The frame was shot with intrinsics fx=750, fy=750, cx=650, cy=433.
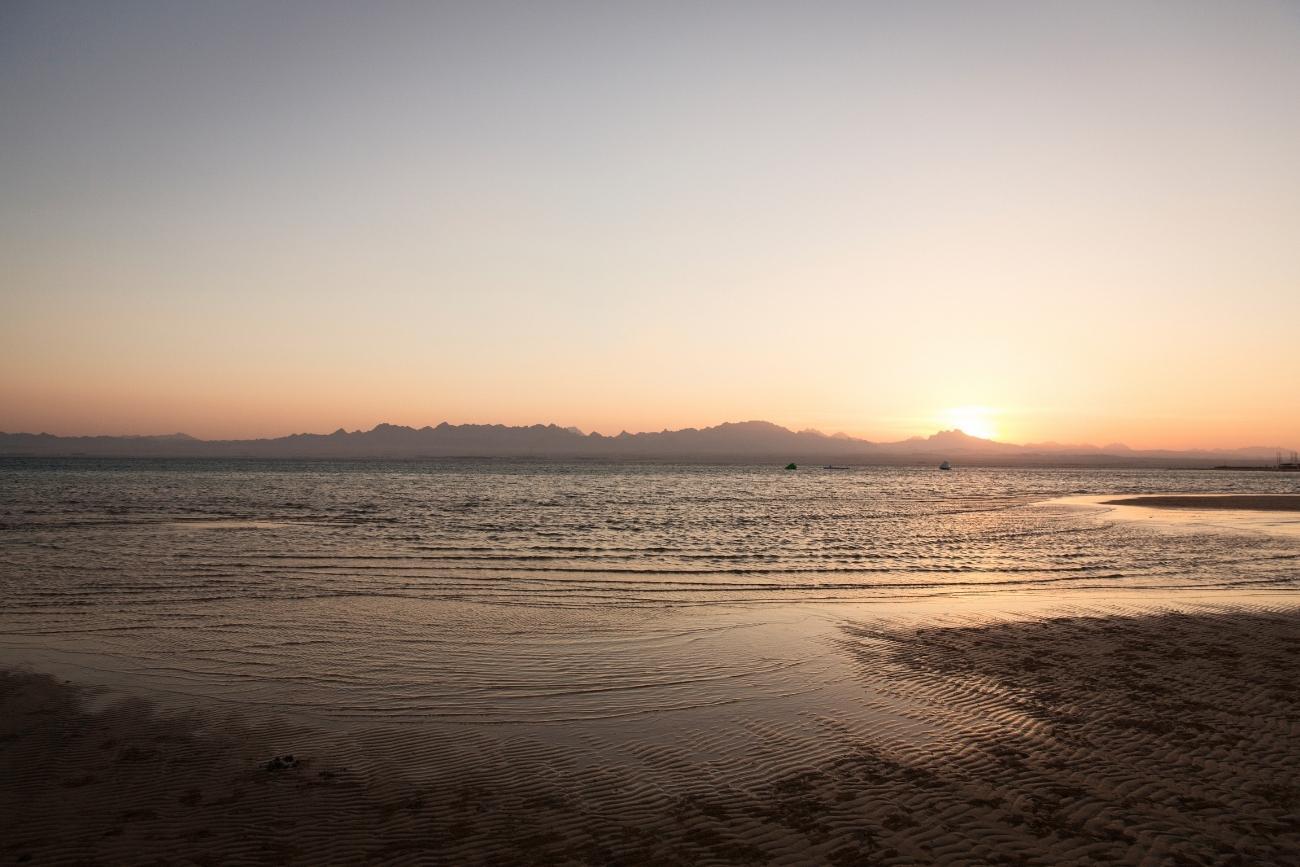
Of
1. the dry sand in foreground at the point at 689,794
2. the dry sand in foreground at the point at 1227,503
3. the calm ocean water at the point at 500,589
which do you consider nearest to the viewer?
the dry sand in foreground at the point at 689,794

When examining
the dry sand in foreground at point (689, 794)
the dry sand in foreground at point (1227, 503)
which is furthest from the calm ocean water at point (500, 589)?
the dry sand in foreground at point (1227, 503)

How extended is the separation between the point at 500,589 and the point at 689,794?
14373mm

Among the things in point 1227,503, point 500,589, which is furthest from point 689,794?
point 1227,503

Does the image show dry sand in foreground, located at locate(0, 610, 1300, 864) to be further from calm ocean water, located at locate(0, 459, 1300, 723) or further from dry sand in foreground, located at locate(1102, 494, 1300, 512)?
dry sand in foreground, located at locate(1102, 494, 1300, 512)

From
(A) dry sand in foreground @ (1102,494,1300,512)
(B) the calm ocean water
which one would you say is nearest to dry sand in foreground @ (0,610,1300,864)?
(B) the calm ocean water

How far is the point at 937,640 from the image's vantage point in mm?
16406

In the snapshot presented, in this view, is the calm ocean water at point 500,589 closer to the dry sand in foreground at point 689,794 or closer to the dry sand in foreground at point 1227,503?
the dry sand in foreground at point 689,794

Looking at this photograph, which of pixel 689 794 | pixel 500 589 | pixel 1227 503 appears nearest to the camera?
pixel 689 794

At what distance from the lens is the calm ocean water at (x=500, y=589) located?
13.1 metres

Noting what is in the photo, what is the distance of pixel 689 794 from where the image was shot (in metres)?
8.62

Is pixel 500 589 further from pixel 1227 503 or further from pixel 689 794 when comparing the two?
pixel 1227 503

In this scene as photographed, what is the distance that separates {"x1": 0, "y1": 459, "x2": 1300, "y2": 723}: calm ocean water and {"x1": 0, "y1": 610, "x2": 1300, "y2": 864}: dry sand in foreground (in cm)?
192

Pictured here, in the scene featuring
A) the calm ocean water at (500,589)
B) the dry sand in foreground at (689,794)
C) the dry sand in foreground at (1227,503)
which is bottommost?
the calm ocean water at (500,589)

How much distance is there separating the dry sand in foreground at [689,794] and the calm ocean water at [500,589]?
1.92 meters
